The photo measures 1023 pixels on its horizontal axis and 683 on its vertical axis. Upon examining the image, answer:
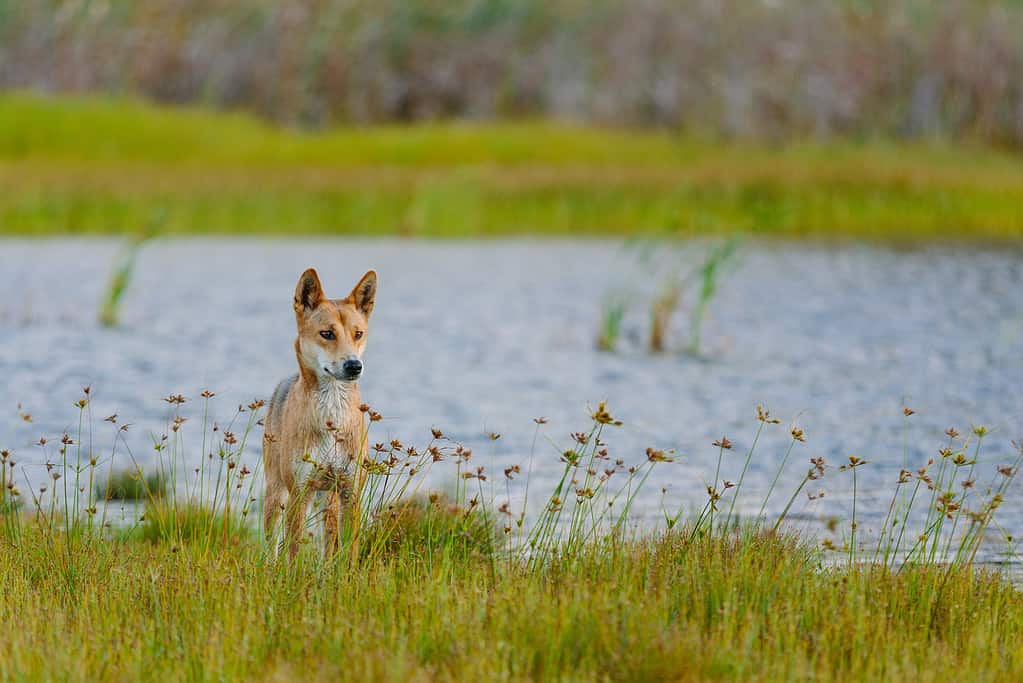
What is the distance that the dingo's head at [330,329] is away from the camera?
6973mm

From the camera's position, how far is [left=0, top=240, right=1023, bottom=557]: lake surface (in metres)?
12.6

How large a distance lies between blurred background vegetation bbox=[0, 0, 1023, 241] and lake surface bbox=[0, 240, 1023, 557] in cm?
215

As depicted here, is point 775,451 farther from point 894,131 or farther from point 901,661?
point 894,131

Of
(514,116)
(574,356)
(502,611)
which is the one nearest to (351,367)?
(502,611)

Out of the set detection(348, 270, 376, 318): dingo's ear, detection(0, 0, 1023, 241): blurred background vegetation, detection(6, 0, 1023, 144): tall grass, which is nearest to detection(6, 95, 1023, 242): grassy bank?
detection(0, 0, 1023, 241): blurred background vegetation

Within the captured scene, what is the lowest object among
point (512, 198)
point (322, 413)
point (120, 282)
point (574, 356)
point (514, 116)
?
point (574, 356)

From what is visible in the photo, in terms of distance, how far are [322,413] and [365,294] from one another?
672mm

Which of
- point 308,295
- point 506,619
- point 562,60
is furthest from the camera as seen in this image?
point 562,60

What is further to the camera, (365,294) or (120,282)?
(120,282)

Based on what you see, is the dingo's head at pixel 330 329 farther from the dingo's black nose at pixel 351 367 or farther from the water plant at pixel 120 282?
the water plant at pixel 120 282

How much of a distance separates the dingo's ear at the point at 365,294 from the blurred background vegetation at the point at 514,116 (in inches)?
397

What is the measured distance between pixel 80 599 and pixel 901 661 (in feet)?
12.2

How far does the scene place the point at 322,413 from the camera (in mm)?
7180

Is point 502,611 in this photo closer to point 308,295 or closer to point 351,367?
point 351,367
